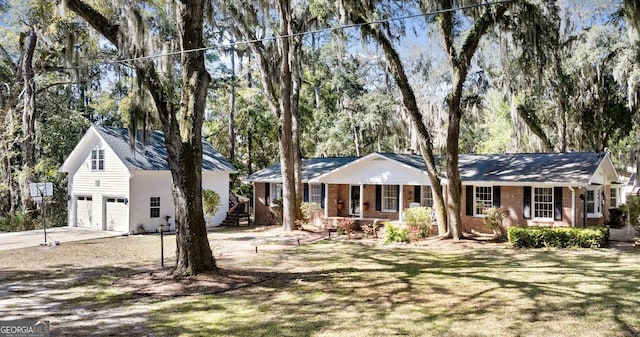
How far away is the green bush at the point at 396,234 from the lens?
16.8 metres

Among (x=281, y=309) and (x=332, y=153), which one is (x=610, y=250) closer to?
(x=281, y=309)

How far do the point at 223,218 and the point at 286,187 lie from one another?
6095 millimetres

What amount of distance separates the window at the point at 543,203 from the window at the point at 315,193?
31.4 feet

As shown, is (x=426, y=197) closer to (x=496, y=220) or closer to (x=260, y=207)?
(x=496, y=220)

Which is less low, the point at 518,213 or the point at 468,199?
the point at 468,199

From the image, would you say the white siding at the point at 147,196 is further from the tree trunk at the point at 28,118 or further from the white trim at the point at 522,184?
the white trim at the point at 522,184

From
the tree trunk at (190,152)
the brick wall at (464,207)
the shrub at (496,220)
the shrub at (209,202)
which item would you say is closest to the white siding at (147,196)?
the shrub at (209,202)

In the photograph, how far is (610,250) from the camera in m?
14.1

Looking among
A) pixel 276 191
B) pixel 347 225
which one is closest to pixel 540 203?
pixel 347 225

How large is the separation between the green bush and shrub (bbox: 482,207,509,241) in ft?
10.0

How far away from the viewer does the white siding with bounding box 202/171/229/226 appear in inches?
899

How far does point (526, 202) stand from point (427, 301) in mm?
11084

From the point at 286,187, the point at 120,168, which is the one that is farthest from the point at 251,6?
the point at 120,168

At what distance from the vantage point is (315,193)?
74.8 feet
